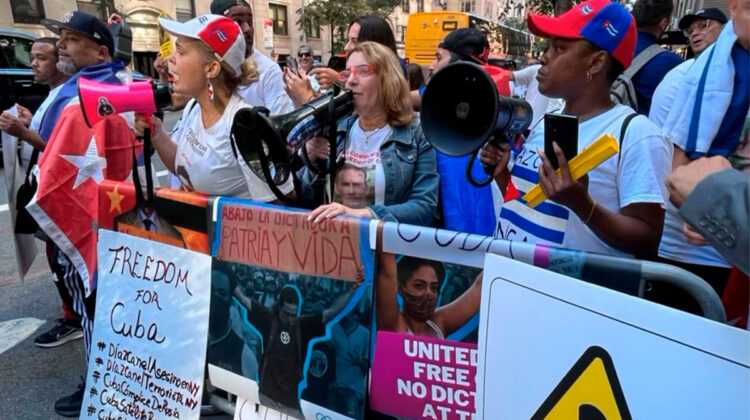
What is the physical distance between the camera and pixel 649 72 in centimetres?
279

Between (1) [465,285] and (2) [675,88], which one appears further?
(2) [675,88]

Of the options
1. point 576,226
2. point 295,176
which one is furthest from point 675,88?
point 295,176

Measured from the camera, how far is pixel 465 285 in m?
1.42

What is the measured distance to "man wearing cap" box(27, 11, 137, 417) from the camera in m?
2.39

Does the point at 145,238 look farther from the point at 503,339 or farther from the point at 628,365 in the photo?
the point at 628,365

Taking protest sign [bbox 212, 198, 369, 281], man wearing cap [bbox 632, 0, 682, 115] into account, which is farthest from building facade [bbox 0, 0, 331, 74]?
protest sign [bbox 212, 198, 369, 281]

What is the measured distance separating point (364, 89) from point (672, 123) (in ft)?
3.78

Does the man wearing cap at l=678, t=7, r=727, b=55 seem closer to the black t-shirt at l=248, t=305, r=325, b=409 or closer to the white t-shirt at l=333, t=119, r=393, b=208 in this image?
the white t-shirt at l=333, t=119, r=393, b=208

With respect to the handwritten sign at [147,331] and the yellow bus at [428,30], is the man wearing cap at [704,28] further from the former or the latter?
the yellow bus at [428,30]

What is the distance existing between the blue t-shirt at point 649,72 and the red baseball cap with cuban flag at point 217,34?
84.6 inches

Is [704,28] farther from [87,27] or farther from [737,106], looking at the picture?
[87,27]

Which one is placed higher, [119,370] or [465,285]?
[465,285]

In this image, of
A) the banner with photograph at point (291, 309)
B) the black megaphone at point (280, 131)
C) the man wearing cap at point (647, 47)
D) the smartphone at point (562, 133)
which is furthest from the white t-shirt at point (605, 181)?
the man wearing cap at point (647, 47)

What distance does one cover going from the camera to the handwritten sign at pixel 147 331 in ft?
6.22
